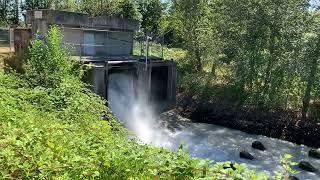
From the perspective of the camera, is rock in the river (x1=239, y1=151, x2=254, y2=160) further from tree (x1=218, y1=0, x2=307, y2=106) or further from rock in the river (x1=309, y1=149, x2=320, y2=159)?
tree (x1=218, y1=0, x2=307, y2=106)

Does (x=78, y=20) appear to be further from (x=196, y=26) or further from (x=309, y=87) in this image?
(x=309, y=87)

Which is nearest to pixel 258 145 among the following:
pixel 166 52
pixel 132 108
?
pixel 132 108

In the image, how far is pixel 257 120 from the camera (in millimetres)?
21938

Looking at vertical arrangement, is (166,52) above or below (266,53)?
below

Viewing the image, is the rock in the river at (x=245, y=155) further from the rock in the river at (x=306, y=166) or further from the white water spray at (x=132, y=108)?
the white water spray at (x=132, y=108)

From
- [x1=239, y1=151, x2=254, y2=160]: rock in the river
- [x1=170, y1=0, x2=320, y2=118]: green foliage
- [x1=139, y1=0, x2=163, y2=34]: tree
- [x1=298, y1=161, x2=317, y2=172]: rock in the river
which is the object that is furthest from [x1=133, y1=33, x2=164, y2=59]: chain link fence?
[x1=298, y1=161, x2=317, y2=172]: rock in the river

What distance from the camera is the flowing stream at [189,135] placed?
17.5m

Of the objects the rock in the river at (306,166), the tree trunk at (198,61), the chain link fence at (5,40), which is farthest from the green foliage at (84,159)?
the tree trunk at (198,61)

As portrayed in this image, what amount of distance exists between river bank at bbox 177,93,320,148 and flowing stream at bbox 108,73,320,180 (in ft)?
1.89

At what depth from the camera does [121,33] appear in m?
24.5

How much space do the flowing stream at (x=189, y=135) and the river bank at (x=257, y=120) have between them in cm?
58

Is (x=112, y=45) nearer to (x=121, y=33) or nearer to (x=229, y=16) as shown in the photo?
(x=121, y=33)

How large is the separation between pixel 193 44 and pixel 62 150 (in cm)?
2357

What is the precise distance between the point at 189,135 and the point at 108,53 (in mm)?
7856
